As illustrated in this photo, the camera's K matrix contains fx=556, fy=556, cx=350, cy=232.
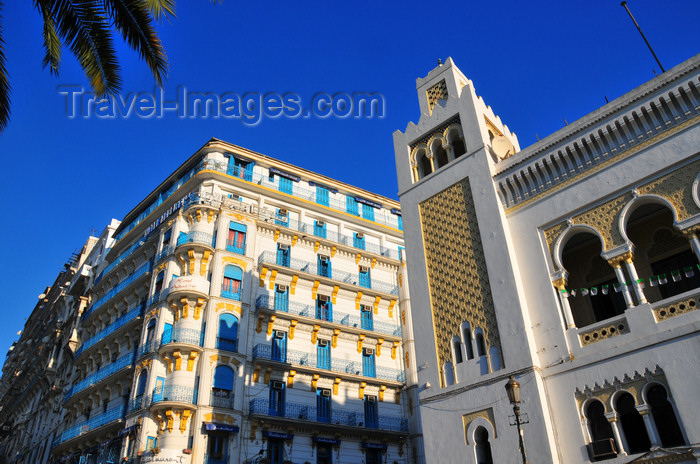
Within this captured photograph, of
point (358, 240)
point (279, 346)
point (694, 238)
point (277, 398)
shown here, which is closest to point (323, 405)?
point (277, 398)

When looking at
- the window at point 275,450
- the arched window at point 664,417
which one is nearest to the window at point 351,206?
the window at point 275,450

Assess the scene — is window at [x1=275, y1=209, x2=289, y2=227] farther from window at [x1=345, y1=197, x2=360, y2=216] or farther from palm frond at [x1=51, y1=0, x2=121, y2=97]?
palm frond at [x1=51, y1=0, x2=121, y2=97]

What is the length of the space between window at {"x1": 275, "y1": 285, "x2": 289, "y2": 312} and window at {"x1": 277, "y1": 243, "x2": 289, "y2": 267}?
1344 mm

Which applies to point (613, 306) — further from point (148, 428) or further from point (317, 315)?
point (148, 428)

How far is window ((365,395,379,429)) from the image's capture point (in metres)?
26.6

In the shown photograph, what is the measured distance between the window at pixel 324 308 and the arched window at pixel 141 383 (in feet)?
27.4

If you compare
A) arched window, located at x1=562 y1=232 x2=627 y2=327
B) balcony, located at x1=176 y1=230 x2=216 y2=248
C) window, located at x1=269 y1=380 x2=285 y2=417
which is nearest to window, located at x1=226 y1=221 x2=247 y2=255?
balcony, located at x1=176 y1=230 x2=216 y2=248

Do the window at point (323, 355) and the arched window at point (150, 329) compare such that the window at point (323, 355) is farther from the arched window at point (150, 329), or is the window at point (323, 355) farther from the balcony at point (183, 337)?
the arched window at point (150, 329)

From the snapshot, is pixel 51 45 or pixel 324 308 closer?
pixel 51 45

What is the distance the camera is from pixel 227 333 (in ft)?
81.5

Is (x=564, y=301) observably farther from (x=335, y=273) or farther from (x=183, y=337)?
(x=335, y=273)

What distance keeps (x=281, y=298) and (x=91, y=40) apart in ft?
60.2

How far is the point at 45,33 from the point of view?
10523 mm

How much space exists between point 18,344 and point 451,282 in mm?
60290
